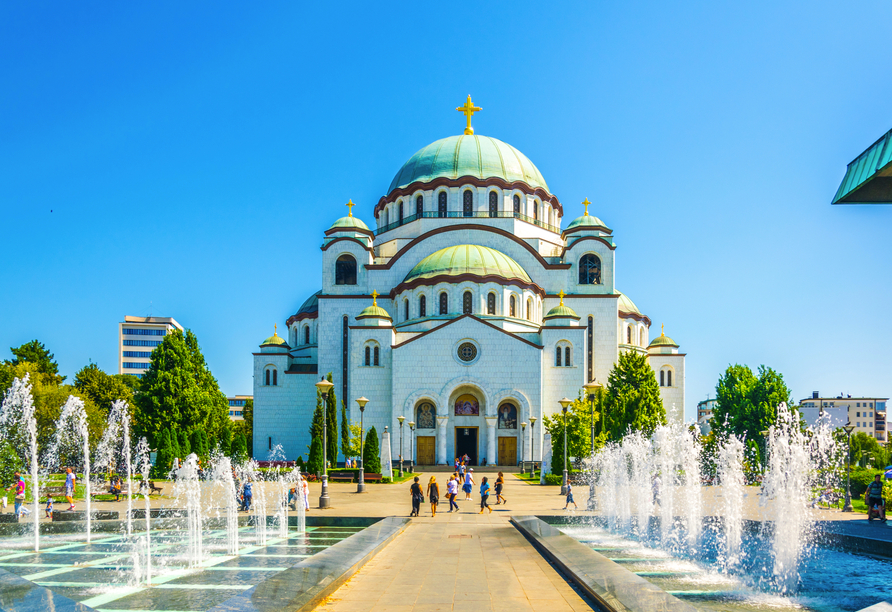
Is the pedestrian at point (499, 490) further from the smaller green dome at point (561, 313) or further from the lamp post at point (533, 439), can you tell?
the smaller green dome at point (561, 313)

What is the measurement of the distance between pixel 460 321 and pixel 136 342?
81.4 m

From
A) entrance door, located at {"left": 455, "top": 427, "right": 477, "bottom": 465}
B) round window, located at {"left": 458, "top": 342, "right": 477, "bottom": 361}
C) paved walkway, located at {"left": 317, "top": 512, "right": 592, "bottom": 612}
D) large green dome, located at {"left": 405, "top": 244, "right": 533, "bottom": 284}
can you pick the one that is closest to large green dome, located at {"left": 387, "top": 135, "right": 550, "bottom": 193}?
large green dome, located at {"left": 405, "top": 244, "right": 533, "bottom": 284}

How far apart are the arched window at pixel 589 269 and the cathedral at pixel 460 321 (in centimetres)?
10

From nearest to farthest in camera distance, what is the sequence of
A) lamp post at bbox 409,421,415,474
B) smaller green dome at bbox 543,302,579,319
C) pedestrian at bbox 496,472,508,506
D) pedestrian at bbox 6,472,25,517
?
pedestrian at bbox 6,472,25,517, pedestrian at bbox 496,472,508,506, lamp post at bbox 409,421,415,474, smaller green dome at bbox 543,302,579,319

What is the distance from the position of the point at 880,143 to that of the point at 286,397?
1728 inches

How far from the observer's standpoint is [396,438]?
43.1m

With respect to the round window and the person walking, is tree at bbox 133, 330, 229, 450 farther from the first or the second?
the person walking

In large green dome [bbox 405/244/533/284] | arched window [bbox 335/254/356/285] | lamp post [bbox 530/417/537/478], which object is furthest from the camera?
arched window [bbox 335/254/356/285]

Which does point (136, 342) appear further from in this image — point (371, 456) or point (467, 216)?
point (371, 456)

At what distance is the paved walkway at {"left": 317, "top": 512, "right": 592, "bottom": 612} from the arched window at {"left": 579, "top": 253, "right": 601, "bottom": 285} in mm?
34653

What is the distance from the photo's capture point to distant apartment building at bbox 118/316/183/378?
108875 millimetres

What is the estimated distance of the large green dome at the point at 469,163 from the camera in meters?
51.7

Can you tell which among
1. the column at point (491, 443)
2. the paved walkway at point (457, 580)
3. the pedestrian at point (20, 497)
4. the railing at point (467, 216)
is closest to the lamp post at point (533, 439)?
the column at point (491, 443)

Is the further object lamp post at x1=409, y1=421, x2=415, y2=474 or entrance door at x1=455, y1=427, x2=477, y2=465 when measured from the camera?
entrance door at x1=455, y1=427, x2=477, y2=465
